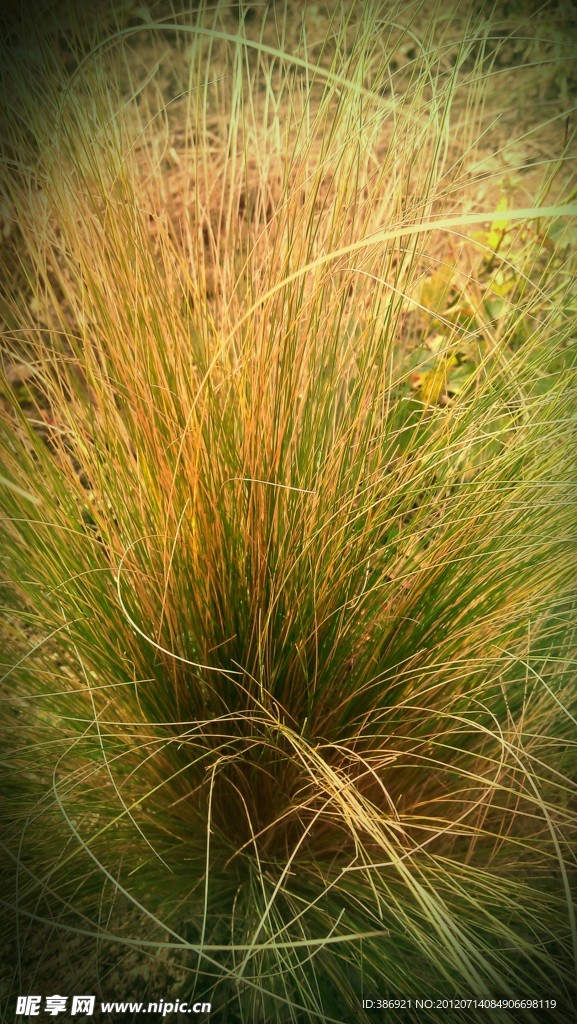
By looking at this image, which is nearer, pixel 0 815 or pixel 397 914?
pixel 397 914

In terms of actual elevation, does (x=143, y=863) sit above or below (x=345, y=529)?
below

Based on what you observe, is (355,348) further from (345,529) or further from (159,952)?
(159,952)

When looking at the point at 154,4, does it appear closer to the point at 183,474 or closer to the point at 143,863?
the point at 183,474

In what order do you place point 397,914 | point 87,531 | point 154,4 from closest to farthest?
1. point 397,914
2. point 87,531
3. point 154,4

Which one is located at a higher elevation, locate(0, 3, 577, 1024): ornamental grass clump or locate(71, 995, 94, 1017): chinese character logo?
locate(0, 3, 577, 1024): ornamental grass clump

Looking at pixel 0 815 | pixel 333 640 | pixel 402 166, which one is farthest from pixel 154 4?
pixel 0 815

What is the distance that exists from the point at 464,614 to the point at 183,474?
1.32 feet

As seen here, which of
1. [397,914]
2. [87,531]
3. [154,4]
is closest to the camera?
[397,914]

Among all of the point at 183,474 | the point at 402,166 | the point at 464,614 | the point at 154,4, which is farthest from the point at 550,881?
the point at 154,4

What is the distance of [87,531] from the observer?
968mm

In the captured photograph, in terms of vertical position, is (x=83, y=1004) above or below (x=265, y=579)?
below

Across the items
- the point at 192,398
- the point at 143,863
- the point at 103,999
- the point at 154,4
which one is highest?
the point at 154,4

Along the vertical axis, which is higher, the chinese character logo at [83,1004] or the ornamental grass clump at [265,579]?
the ornamental grass clump at [265,579]

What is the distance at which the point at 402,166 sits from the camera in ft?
3.12
